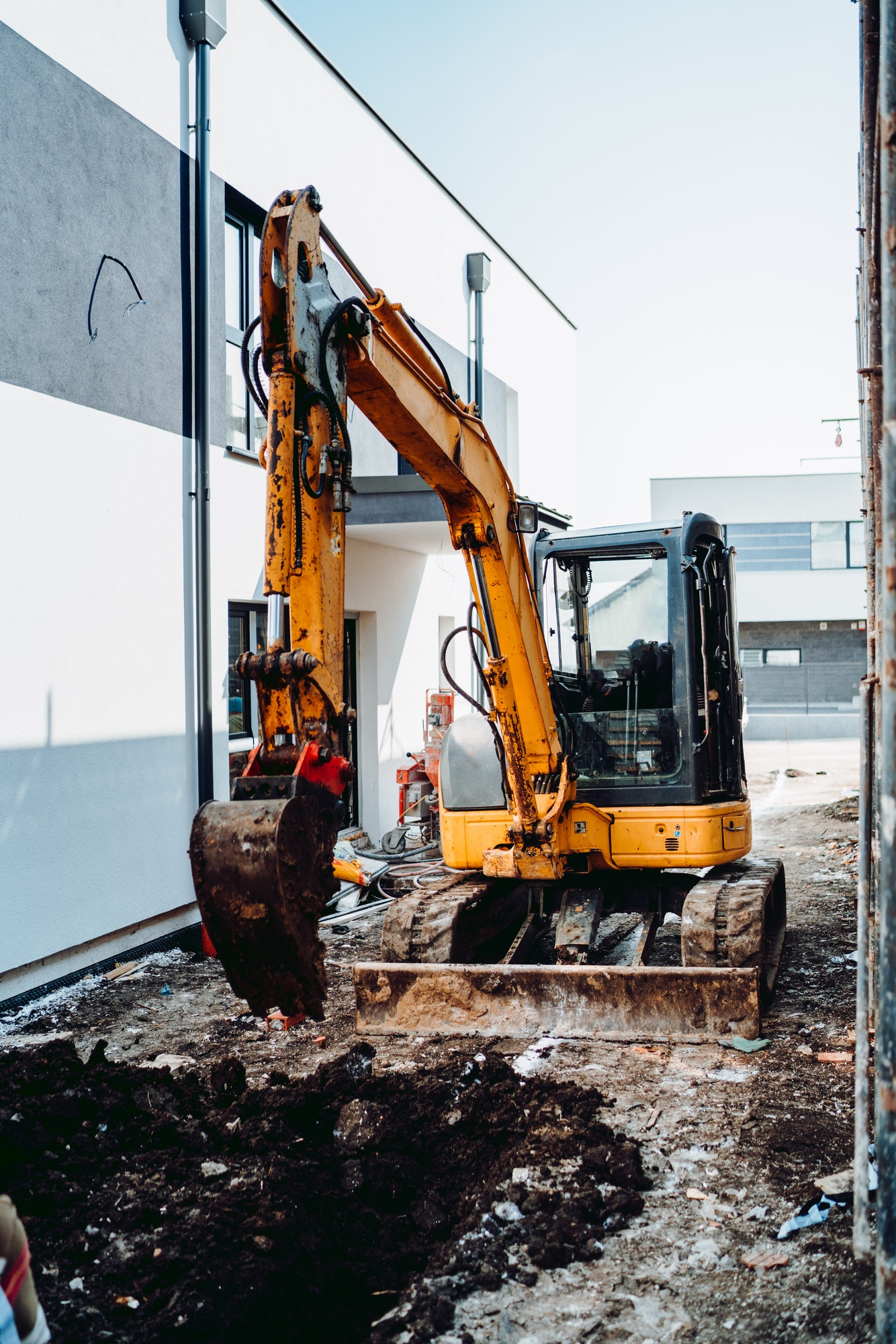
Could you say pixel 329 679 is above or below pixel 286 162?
below

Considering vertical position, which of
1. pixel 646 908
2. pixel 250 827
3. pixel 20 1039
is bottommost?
pixel 20 1039

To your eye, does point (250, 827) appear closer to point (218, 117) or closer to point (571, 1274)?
point (571, 1274)

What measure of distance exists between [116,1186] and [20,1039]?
2.50 metres

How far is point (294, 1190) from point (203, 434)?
6.36 meters

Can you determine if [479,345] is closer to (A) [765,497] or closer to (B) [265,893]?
(B) [265,893]

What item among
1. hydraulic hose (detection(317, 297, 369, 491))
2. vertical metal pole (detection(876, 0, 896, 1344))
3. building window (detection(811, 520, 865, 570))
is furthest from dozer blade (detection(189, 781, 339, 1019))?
building window (detection(811, 520, 865, 570))

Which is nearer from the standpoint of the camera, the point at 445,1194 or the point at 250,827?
the point at 250,827

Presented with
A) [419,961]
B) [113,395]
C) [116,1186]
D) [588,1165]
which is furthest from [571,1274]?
[113,395]

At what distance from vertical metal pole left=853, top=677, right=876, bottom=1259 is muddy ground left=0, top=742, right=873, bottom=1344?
0.47 metres

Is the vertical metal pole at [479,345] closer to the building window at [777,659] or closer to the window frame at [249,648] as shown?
the window frame at [249,648]

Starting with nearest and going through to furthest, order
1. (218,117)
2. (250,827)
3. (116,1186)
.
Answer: (250,827)
(116,1186)
(218,117)

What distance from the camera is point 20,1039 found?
6.41 m

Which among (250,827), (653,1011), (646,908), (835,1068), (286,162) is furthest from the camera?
(286,162)

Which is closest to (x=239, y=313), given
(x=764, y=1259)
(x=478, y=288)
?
(x=478, y=288)
